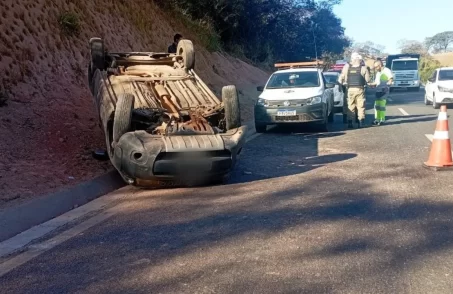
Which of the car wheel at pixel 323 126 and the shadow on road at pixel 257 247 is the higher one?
the shadow on road at pixel 257 247

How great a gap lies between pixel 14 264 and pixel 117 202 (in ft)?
8.38

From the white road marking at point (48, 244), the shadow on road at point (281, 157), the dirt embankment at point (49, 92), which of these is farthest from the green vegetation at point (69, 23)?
the white road marking at point (48, 244)

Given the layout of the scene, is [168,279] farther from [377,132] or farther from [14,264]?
[377,132]

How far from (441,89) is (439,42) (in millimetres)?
108832

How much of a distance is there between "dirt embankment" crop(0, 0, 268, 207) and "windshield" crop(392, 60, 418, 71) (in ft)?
78.1

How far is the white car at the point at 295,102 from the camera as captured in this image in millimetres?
14656

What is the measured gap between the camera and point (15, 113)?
10.1 m

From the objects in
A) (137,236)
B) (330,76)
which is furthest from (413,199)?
(330,76)

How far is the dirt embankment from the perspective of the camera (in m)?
8.50

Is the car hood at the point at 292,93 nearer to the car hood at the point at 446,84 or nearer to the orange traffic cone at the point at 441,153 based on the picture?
the orange traffic cone at the point at 441,153

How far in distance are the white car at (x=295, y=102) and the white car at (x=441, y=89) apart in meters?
7.94

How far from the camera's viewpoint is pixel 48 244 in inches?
237

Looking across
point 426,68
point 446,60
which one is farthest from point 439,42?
point 426,68

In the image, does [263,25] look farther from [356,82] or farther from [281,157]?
[281,157]
